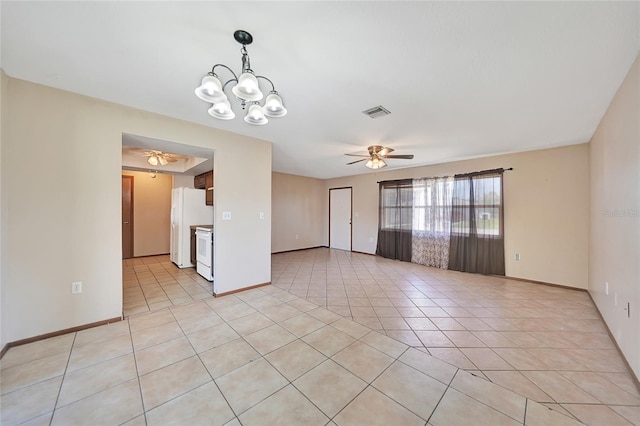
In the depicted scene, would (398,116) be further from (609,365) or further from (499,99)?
(609,365)

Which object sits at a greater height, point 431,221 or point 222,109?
point 222,109

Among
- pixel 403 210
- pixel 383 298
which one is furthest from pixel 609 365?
pixel 403 210

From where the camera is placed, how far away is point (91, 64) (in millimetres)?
1753

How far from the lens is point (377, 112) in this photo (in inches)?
97.7

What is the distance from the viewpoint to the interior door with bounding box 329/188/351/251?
6.93 metres

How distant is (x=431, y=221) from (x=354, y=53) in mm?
4329

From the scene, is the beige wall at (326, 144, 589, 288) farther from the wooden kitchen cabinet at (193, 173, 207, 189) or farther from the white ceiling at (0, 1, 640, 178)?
the wooden kitchen cabinet at (193, 173, 207, 189)

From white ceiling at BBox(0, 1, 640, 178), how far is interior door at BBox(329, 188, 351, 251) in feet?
14.3

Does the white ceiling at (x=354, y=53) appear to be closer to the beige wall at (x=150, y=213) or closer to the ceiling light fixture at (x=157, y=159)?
the ceiling light fixture at (x=157, y=159)

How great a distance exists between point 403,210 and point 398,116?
3295 mm

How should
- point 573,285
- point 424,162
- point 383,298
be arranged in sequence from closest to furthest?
point 383,298 < point 573,285 < point 424,162

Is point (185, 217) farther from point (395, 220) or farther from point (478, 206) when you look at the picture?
point (478, 206)

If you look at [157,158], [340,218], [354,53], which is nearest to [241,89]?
[354,53]

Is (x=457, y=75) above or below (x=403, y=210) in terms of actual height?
above
